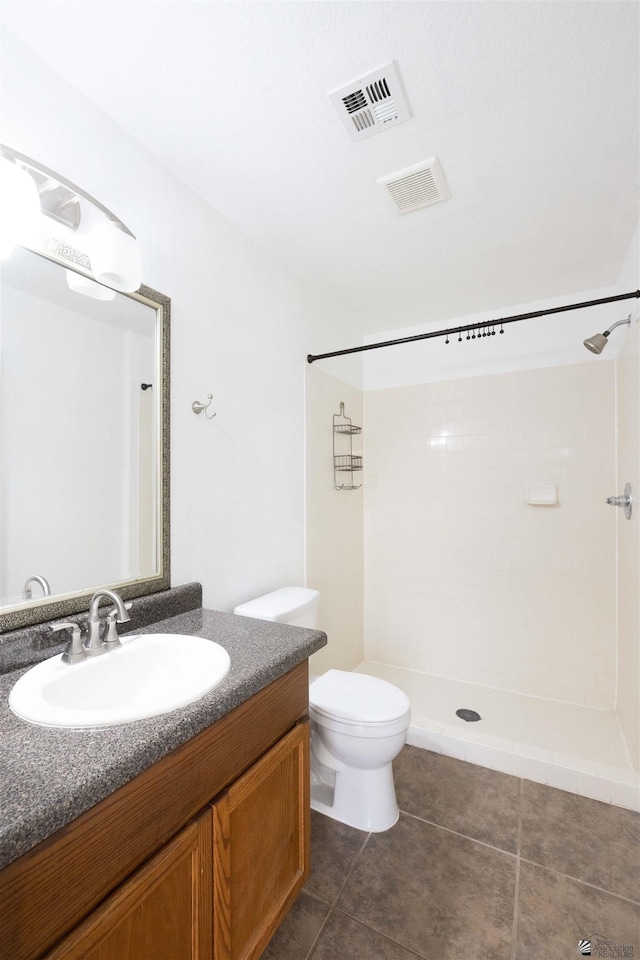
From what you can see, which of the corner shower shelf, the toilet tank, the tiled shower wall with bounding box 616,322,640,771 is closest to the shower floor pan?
the tiled shower wall with bounding box 616,322,640,771

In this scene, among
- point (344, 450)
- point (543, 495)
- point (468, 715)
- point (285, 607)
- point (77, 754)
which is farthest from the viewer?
point (344, 450)

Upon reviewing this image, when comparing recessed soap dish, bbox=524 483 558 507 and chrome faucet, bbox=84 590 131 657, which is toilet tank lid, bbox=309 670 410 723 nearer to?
chrome faucet, bbox=84 590 131 657

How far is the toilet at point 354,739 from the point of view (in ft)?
5.08

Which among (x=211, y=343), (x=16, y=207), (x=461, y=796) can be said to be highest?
(x=16, y=207)

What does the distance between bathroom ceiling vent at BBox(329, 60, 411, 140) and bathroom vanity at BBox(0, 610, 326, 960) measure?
1.56 meters

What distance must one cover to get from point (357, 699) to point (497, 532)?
1.51 meters

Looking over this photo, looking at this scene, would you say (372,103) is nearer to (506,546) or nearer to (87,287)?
(87,287)

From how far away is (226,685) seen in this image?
900 mm

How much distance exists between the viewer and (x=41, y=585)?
1083 mm

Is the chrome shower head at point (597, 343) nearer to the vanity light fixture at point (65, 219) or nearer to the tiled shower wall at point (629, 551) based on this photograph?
the tiled shower wall at point (629, 551)

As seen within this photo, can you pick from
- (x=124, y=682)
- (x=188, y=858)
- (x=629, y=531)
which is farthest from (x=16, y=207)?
(x=629, y=531)

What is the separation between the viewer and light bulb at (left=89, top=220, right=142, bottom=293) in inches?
45.4

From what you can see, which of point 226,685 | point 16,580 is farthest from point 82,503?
point 226,685

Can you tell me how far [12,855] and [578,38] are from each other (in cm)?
198
